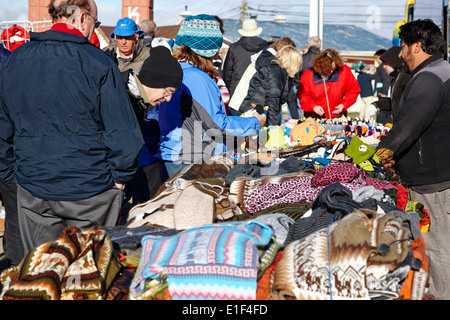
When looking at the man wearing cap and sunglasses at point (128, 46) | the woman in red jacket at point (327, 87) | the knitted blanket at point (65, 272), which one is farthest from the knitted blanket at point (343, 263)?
the woman in red jacket at point (327, 87)

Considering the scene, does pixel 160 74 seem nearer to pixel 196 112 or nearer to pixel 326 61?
pixel 196 112

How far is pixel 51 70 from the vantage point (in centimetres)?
263

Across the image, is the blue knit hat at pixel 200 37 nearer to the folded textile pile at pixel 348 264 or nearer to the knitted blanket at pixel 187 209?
the knitted blanket at pixel 187 209

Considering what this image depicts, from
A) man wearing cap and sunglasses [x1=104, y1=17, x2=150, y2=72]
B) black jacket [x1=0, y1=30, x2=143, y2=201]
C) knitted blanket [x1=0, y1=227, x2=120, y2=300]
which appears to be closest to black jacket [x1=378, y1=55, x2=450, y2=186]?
black jacket [x1=0, y1=30, x2=143, y2=201]

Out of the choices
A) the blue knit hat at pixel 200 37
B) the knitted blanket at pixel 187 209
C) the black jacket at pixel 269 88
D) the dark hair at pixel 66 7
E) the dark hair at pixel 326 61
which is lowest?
the knitted blanket at pixel 187 209

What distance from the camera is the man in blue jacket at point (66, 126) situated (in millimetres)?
2635

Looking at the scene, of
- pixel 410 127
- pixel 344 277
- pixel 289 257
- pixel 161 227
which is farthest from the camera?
pixel 410 127

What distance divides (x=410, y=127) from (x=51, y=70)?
2279 millimetres

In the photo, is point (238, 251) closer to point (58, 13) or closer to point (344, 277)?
point (344, 277)

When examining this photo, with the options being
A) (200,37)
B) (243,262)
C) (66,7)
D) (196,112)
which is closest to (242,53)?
(200,37)

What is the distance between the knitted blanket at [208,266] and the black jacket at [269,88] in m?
4.81

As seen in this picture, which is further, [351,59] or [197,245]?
[351,59]

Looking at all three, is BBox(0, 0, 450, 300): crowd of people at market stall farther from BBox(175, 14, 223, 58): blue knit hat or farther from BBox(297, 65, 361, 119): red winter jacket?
BBox(297, 65, 361, 119): red winter jacket

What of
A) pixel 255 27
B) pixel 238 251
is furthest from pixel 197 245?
pixel 255 27
